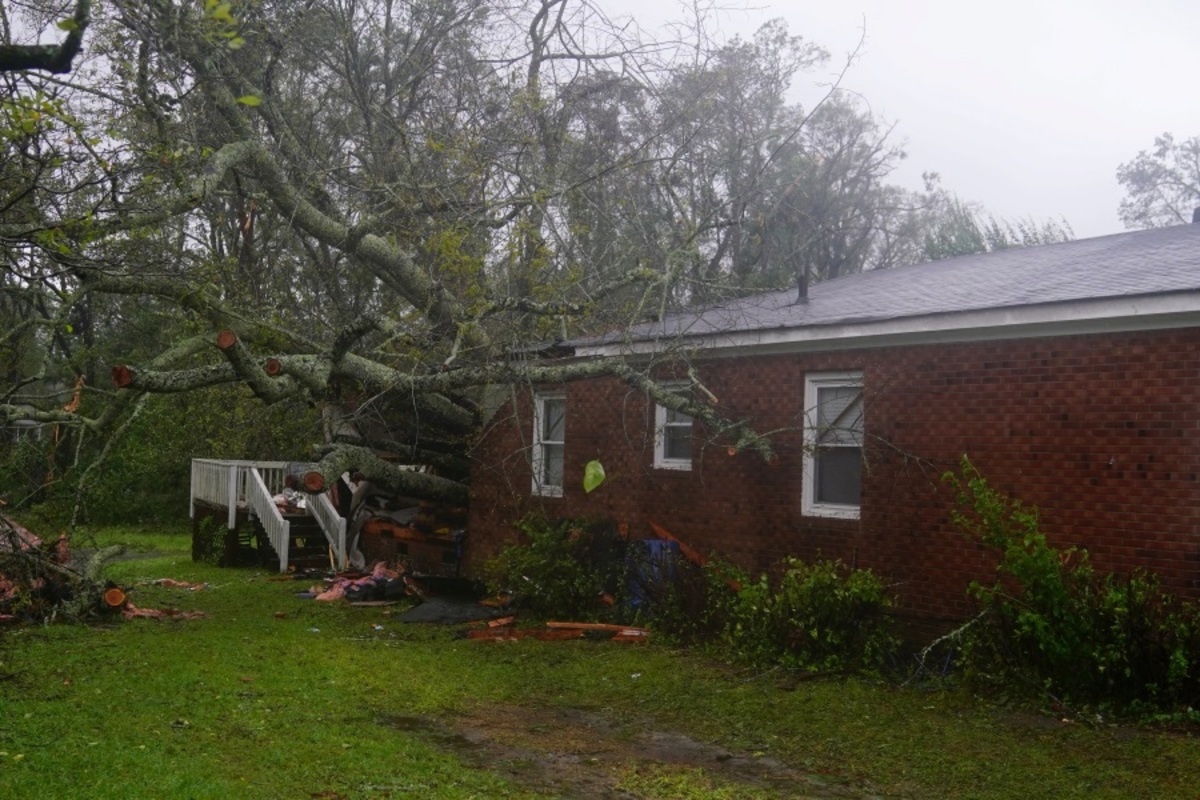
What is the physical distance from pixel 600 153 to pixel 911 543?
9.04 metres

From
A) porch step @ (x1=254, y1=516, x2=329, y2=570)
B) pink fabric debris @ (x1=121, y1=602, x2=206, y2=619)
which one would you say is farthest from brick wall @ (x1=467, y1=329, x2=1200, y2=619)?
porch step @ (x1=254, y1=516, x2=329, y2=570)

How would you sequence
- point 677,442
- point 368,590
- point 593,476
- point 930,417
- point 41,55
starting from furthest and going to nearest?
point 368,590 < point 677,442 < point 593,476 < point 930,417 < point 41,55

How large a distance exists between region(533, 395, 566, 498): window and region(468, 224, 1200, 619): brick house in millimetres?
507

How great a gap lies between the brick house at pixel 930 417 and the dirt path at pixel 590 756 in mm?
3405

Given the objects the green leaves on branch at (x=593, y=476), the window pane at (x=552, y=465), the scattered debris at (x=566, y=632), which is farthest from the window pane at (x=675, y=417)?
the scattered debris at (x=566, y=632)

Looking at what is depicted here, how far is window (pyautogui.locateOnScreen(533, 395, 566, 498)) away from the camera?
1558cm

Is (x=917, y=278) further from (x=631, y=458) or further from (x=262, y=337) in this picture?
(x=262, y=337)

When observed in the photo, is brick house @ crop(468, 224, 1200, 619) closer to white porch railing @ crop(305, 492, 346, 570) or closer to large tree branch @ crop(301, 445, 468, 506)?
large tree branch @ crop(301, 445, 468, 506)

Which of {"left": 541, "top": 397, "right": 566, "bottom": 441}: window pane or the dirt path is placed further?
{"left": 541, "top": 397, "right": 566, "bottom": 441}: window pane

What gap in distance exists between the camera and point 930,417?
10539mm

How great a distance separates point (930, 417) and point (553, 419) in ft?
21.6

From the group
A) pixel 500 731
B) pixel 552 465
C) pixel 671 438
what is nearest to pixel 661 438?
pixel 671 438

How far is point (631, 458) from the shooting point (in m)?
14.1

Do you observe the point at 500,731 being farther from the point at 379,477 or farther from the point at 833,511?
the point at 379,477
